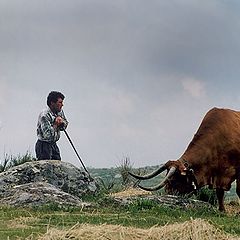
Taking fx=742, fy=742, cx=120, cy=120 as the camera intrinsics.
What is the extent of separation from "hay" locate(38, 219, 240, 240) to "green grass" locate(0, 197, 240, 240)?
20.8 inches

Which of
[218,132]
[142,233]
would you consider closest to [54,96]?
[218,132]

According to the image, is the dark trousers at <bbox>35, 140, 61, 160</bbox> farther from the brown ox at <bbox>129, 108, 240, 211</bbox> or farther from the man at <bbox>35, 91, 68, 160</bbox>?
the brown ox at <bbox>129, 108, 240, 211</bbox>

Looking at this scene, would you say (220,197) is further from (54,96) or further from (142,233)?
(142,233)

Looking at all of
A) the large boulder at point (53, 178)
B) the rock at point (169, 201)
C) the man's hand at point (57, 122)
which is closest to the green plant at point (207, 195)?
the rock at point (169, 201)

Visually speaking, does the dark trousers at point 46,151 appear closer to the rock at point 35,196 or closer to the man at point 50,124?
the man at point 50,124

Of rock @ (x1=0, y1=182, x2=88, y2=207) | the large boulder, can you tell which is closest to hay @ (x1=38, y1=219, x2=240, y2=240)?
rock @ (x1=0, y1=182, x2=88, y2=207)

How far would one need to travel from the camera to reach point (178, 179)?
50.0 ft

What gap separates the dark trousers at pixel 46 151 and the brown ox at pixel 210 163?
8.47ft

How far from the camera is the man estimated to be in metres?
16.6

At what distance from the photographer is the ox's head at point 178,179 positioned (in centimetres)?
1501

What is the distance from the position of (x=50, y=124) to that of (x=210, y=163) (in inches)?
146

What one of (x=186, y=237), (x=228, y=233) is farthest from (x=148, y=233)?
(x=228, y=233)

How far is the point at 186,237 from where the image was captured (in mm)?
9367

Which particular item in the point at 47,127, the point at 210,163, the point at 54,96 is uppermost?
the point at 54,96
